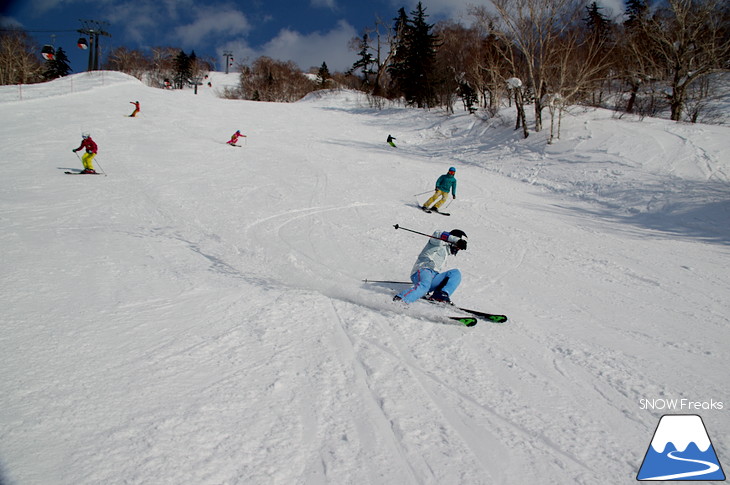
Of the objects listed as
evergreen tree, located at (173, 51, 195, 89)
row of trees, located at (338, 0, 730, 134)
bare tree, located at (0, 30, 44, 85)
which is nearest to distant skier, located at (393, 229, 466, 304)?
row of trees, located at (338, 0, 730, 134)

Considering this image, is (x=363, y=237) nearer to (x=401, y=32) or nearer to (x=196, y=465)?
(x=196, y=465)

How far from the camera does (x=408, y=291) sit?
5.26 metres

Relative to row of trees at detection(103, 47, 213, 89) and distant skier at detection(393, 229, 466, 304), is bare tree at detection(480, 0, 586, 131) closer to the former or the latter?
distant skier at detection(393, 229, 466, 304)

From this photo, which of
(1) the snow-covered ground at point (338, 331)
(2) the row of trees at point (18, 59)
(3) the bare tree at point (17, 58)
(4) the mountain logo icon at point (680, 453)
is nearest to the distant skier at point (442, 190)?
(1) the snow-covered ground at point (338, 331)

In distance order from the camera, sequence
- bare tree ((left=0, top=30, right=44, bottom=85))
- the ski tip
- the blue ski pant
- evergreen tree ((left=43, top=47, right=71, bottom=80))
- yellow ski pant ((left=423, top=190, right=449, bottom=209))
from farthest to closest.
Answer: evergreen tree ((left=43, top=47, right=71, bottom=80)) → bare tree ((left=0, top=30, right=44, bottom=85)) → yellow ski pant ((left=423, top=190, right=449, bottom=209)) → the blue ski pant → the ski tip

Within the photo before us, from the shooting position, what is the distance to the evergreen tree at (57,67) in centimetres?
5552

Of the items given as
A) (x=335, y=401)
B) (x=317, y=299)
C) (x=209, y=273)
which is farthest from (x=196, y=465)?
(x=209, y=273)

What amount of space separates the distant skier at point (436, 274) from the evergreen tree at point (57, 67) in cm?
7141

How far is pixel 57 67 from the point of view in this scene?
195 feet

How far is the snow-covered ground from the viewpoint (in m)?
2.75

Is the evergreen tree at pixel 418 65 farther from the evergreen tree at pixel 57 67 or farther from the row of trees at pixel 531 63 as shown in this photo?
the evergreen tree at pixel 57 67

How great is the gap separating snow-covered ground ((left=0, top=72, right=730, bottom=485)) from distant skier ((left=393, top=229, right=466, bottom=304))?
282mm
